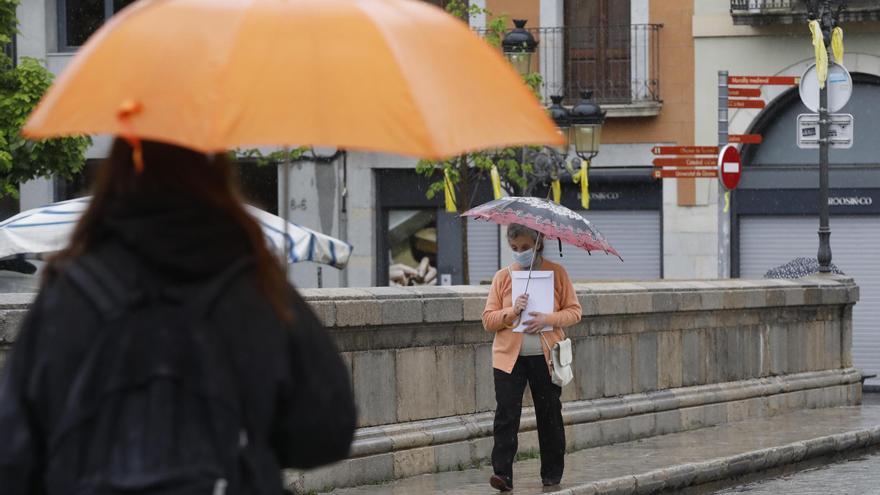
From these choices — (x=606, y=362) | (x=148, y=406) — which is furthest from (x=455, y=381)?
(x=148, y=406)

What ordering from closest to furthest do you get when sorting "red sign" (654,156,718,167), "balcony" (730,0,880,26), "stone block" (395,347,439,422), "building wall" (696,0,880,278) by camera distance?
"stone block" (395,347,439,422) → "red sign" (654,156,718,167) → "balcony" (730,0,880,26) → "building wall" (696,0,880,278)

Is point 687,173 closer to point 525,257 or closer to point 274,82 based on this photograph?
point 525,257

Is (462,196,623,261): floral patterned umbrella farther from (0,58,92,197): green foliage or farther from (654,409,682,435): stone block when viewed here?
(0,58,92,197): green foliage

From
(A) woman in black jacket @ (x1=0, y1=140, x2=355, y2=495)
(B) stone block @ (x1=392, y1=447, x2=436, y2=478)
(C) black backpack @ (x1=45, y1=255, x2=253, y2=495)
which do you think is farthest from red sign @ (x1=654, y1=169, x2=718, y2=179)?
(C) black backpack @ (x1=45, y1=255, x2=253, y2=495)

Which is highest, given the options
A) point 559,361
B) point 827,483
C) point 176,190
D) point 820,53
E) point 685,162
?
point 820,53

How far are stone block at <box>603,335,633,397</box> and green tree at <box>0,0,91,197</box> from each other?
485 inches

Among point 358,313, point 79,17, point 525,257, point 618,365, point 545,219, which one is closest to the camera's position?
point 545,219

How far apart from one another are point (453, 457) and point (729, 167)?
8386 millimetres

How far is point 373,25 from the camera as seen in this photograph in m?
3.53

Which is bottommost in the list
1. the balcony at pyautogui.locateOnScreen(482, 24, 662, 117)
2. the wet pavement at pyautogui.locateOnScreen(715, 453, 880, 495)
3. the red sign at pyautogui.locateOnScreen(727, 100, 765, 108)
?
the wet pavement at pyautogui.locateOnScreen(715, 453, 880, 495)

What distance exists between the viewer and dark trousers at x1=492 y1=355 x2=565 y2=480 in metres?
10.4

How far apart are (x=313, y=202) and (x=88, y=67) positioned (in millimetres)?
26093

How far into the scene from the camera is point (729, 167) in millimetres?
19219

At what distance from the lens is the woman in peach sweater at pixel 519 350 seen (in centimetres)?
1039
